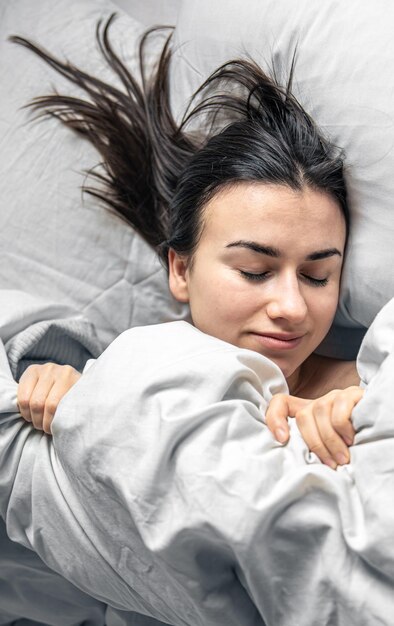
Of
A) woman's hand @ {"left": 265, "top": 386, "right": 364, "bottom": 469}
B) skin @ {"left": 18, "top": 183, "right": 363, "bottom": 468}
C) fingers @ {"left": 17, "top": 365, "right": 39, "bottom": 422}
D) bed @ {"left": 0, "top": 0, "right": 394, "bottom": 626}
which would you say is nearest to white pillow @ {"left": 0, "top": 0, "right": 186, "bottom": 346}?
bed @ {"left": 0, "top": 0, "right": 394, "bottom": 626}

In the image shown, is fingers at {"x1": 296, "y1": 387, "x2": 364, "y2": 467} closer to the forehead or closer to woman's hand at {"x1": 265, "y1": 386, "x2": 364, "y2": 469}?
woman's hand at {"x1": 265, "y1": 386, "x2": 364, "y2": 469}

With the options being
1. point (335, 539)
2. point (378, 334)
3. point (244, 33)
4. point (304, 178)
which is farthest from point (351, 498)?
point (244, 33)

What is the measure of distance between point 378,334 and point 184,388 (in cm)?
19

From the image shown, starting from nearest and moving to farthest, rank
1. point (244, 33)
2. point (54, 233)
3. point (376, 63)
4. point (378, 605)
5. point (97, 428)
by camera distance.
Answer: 1. point (378, 605)
2. point (97, 428)
3. point (376, 63)
4. point (244, 33)
5. point (54, 233)

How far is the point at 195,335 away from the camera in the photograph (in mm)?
916

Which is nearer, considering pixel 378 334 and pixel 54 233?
pixel 378 334

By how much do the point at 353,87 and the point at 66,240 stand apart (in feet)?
1.49

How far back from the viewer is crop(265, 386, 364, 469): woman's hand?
835mm

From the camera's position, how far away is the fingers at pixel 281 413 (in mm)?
861

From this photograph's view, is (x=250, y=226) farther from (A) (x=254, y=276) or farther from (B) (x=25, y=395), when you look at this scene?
(B) (x=25, y=395)

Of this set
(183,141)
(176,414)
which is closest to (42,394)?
(176,414)

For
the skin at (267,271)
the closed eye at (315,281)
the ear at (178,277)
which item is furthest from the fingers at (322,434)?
the ear at (178,277)

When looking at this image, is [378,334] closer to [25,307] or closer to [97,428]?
[97,428]

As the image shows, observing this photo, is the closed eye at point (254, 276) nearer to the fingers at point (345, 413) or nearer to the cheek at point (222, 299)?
the cheek at point (222, 299)
